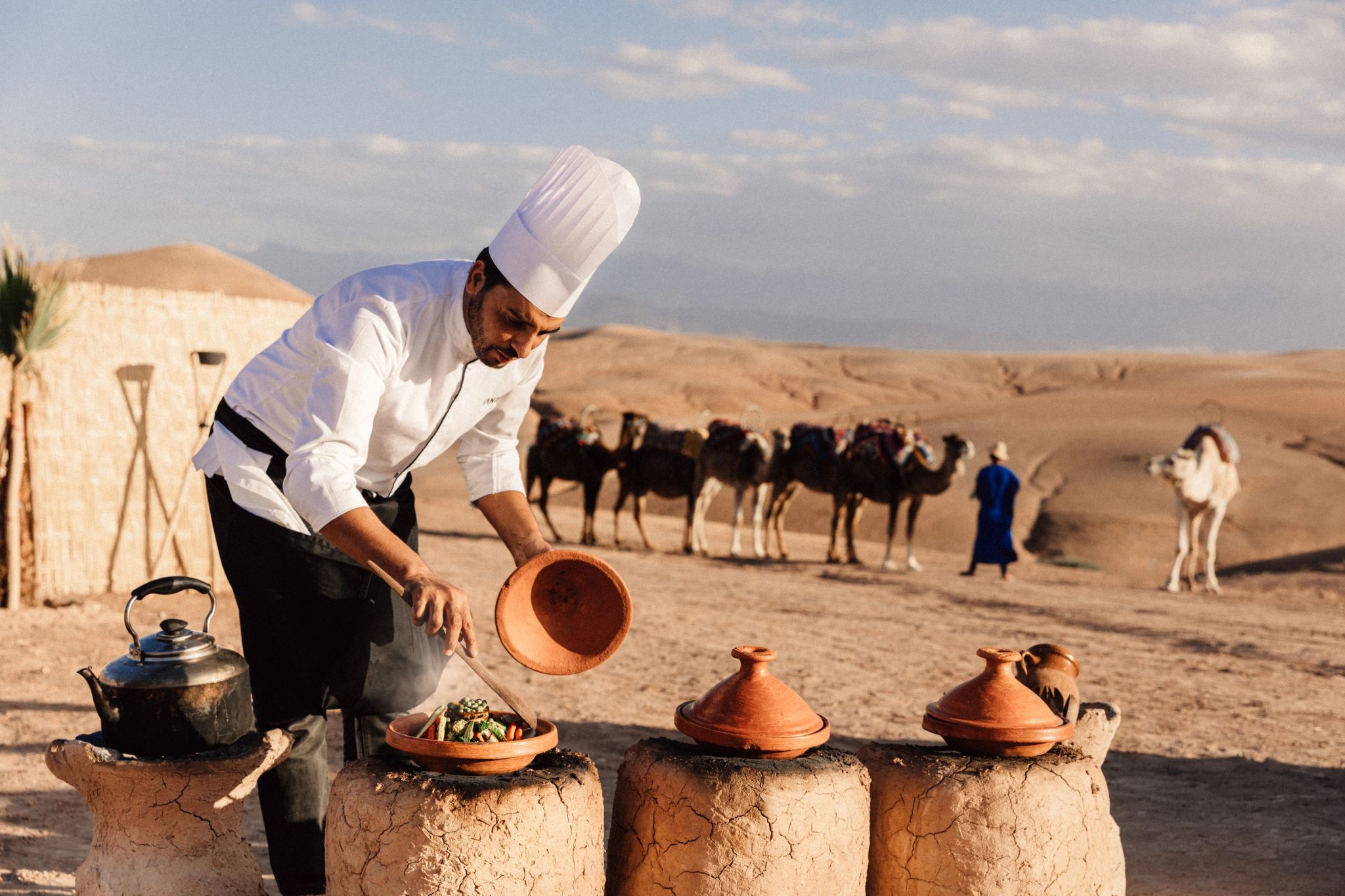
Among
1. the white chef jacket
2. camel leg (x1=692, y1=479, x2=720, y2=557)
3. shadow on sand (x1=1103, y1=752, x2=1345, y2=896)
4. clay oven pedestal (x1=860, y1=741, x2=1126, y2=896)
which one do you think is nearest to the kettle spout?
the white chef jacket

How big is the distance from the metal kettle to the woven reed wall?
6859 mm

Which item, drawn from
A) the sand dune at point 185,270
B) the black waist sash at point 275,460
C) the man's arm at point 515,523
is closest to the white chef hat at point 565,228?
the man's arm at point 515,523

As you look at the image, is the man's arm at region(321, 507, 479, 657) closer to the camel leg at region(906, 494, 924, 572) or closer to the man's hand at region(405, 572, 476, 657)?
the man's hand at region(405, 572, 476, 657)

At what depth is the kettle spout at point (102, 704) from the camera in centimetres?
321

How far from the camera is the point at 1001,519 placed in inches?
558

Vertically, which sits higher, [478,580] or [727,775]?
[727,775]

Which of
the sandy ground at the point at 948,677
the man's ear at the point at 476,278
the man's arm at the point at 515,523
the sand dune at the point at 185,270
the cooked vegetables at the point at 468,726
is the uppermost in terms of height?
the sand dune at the point at 185,270

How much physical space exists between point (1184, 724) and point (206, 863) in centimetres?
594

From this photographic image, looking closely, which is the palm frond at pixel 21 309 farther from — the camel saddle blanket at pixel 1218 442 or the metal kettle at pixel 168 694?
the camel saddle blanket at pixel 1218 442

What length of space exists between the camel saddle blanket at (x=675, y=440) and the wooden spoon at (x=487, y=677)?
12.3 meters

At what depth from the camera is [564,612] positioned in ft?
10.0

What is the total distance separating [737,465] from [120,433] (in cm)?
769

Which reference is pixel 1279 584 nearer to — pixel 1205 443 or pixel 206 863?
pixel 1205 443

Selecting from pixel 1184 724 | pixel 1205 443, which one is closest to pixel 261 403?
pixel 1184 724
